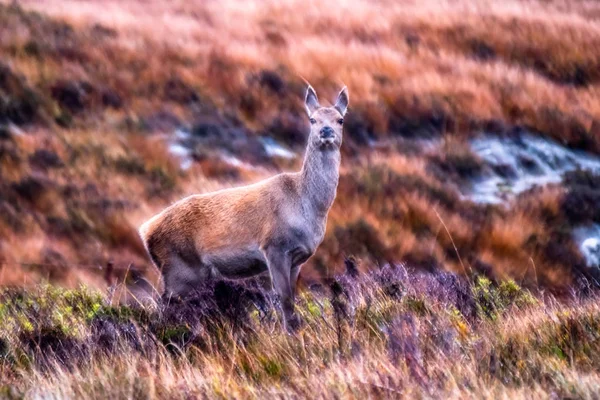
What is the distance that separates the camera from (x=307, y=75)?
80.5 feet

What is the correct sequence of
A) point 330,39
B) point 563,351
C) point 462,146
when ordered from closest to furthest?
point 563,351
point 462,146
point 330,39

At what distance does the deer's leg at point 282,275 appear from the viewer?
25.0 ft

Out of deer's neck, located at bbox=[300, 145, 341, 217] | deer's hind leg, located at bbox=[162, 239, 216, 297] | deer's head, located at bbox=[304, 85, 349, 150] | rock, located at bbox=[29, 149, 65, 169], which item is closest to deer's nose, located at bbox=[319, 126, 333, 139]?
deer's head, located at bbox=[304, 85, 349, 150]

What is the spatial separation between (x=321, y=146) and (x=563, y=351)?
9.91 ft

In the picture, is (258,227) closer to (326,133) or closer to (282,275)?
(282,275)

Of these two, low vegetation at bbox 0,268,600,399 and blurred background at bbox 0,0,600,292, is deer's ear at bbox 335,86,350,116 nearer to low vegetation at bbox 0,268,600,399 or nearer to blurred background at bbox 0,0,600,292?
low vegetation at bbox 0,268,600,399

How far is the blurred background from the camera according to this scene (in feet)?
52.5

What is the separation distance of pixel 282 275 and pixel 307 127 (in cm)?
1386

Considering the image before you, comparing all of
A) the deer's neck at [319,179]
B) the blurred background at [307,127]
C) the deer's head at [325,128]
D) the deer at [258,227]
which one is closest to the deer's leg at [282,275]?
the deer at [258,227]

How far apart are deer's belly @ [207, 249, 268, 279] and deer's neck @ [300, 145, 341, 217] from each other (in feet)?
1.96

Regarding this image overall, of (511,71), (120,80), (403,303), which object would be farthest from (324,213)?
(511,71)

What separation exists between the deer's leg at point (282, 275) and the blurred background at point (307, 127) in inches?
113

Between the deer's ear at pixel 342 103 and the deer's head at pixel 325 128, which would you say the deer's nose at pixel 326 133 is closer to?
the deer's head at pixel 325 128

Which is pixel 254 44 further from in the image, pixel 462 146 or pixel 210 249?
pixel 210 249
